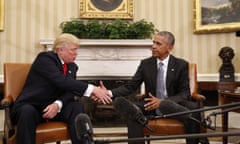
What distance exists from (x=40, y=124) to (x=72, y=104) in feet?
1.06

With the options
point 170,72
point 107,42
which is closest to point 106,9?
point 107,42

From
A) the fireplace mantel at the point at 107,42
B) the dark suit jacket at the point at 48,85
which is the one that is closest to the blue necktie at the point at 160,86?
the dark suit jacket at the point at 48,85

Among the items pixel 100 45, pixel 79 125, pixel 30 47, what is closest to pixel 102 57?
pixel 100 45

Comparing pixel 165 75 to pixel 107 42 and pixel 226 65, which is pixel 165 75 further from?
pixel 226 65

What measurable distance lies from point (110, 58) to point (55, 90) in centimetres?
209

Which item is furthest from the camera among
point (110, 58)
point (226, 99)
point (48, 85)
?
point (110, 58)

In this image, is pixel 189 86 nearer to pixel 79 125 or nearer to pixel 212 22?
pixel 212 22

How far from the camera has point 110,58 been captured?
5.14 meters

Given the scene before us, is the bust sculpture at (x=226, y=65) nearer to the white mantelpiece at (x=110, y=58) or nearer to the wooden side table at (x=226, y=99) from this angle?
the white mantelpiece at (x=110, y=58)

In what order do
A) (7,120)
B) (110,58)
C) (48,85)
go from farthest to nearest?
1. (110,58)
2. (48,85)
3. (7,120)

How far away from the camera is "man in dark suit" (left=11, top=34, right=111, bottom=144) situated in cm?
296

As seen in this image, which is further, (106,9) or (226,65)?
(106,9)

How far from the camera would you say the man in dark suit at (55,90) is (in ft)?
9.71

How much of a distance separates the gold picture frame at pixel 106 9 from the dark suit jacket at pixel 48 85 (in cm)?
227
